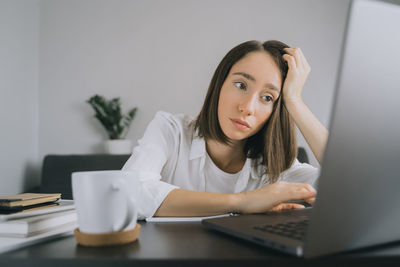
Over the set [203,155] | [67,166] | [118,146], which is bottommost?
[67,166]

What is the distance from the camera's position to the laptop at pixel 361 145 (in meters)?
0.33

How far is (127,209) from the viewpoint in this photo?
18.5 inches

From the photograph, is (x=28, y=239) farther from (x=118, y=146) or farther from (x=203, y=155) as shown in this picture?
(x=118, y=146)

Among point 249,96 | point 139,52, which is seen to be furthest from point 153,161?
point 139,52

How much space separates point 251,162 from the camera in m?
1.25

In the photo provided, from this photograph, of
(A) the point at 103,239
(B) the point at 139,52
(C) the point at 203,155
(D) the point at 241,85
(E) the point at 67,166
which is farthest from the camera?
(B) the point at 139,52

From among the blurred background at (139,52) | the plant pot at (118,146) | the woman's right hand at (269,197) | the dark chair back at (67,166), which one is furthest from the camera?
the blurred background at (139,52)

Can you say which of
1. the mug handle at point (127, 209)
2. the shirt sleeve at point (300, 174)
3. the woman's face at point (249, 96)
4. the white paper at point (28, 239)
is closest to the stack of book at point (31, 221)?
the white paper at point (28, 239)

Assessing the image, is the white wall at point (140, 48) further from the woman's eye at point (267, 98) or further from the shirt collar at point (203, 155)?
the woman's eye at point (267, 98)

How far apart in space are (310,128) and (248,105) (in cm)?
22

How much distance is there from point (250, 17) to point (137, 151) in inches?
77.8

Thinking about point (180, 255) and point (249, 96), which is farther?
point (249, 96)

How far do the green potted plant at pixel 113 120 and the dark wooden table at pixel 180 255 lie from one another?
2.01 metres

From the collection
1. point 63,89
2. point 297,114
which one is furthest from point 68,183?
point 297,114
